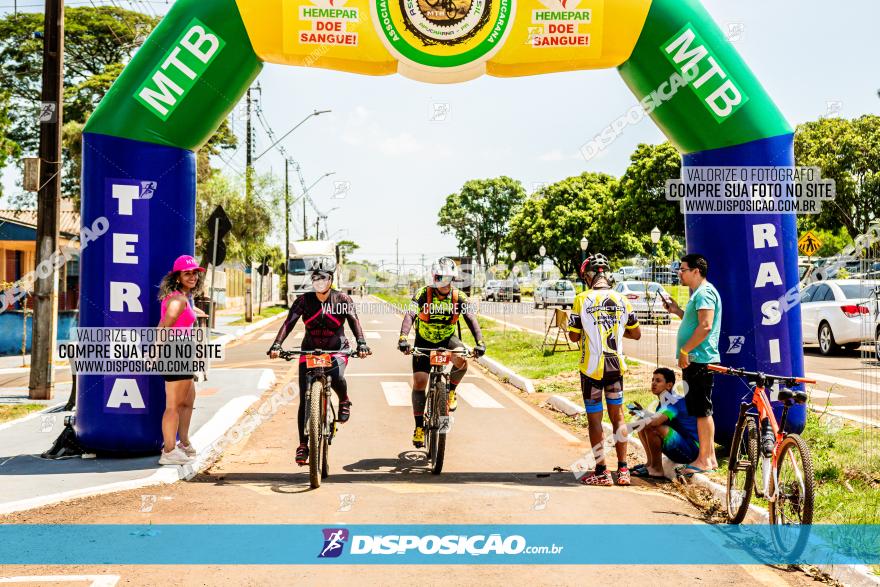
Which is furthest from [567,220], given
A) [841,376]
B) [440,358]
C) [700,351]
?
[700,351]

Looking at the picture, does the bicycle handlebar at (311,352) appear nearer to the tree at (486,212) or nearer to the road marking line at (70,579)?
the road marking line at (70,579)

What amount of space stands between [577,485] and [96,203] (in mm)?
5579

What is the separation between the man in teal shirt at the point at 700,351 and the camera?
7.16m

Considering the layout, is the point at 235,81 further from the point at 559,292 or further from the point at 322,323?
the point at 559,292

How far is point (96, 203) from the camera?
786 cm

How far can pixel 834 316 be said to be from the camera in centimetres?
1781

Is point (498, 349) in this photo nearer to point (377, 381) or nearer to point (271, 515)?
point (377, 381)

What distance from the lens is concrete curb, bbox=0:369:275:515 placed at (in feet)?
20.7

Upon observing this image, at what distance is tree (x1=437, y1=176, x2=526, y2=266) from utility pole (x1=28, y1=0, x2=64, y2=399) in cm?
7833

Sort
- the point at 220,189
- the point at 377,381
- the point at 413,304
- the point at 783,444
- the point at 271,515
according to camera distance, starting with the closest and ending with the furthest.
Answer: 1. the point at 783,444
2. the point at 271,515
3. the point at 413,304
4. the point at 377,381
5. the point at 220,189

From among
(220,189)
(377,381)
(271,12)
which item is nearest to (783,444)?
(271,12)

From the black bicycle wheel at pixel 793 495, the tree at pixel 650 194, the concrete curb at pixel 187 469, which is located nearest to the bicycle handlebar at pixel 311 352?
the concrete curb at pixel 187 469

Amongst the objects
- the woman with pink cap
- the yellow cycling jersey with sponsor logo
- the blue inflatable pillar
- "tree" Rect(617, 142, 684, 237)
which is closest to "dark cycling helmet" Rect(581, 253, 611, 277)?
the yellow cycling jersey with sponsor logo

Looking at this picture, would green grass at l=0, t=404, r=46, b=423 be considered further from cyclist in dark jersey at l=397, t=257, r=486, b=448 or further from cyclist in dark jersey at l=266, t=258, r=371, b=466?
cyclist in dark jersey at l=397, t=257, r=486, b=448
